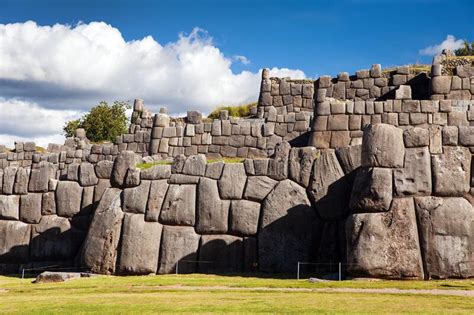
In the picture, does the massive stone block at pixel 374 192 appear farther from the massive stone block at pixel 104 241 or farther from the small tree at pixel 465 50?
the small tree at pixel 465 50

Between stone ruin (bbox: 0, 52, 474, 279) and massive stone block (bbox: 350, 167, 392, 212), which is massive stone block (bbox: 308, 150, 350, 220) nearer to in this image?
stone ruin (bbox: 0, 52, 474, 279)

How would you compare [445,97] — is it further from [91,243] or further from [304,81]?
[91,243]

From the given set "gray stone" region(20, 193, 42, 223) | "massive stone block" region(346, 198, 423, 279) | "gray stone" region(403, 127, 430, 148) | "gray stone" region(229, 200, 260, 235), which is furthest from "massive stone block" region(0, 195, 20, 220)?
"gray stone" region(403, 127, 430, 148)

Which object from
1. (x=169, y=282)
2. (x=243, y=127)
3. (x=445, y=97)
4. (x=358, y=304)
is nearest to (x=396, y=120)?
(x=445, y=97)

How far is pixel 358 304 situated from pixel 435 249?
363cm

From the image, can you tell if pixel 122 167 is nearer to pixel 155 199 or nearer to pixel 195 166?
pixel 155 199

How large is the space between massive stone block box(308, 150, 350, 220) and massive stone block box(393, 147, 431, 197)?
7.35ft

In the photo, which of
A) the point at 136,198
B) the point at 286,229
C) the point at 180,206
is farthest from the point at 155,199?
the point at 286,229

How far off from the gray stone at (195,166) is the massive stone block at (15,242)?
6.64 meters

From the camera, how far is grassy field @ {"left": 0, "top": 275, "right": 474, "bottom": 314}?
416 inches

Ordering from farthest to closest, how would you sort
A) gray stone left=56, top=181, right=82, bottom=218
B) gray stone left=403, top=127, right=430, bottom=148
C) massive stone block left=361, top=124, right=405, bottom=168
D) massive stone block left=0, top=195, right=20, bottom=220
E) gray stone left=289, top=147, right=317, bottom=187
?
1. massive stone block left=0, top=195, right=20, bottom=220
2. gray stone left=56, top=181, right=82, bottom=218
3. gray stone left=289, top=147, right=317, bottom=187
4. gray stone left=403, top=127, right=430, bottom=148
5. massive stone block left=361, top=124, right=405, bottom=168

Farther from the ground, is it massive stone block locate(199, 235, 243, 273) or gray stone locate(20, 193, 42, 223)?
gray stone locate(20, 193, 42, 223)

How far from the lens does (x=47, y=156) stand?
29578mm

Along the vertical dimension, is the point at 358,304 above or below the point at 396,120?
below
